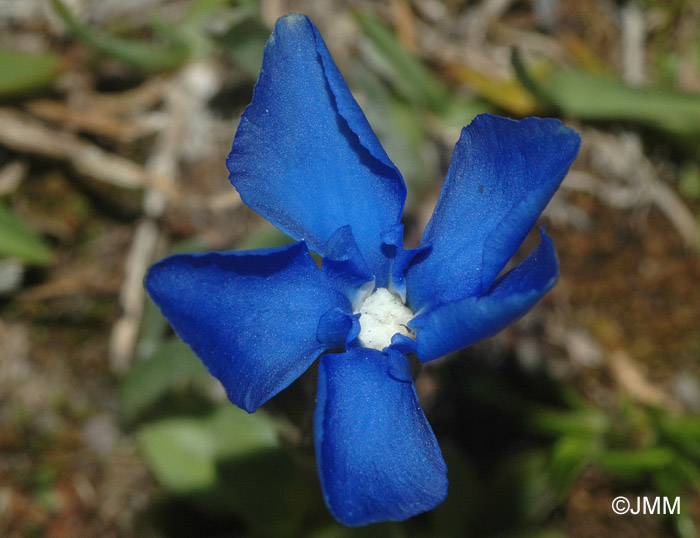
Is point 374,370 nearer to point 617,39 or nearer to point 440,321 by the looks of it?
point 440,321

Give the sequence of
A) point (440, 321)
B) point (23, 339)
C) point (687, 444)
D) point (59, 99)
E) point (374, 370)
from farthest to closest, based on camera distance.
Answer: point (59, 99), point (23, 339), point (687, 444), point (374, 370), point (440, 321)

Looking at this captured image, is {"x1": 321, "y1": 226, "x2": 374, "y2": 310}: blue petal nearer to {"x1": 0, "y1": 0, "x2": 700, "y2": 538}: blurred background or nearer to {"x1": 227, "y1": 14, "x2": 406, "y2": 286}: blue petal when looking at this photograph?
{"x1": 227, "y1": 14, "x2": 406, "y2": 286}: blue petal

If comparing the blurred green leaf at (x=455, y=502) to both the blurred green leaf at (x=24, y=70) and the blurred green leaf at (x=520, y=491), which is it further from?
the blurred green leaf at (x=24, y=70)

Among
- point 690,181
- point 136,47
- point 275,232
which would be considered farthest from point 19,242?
point 690,181

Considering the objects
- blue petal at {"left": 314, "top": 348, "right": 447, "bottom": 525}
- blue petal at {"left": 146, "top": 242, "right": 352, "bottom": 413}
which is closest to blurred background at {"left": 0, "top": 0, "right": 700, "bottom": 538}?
blue petal at {"left": 146, "top": 242, "right": 352, "bottom": 413}

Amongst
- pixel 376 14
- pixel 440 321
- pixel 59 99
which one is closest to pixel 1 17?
pixel 59 99

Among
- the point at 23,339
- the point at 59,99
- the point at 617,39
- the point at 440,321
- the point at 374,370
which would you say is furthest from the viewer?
the point at 617,39

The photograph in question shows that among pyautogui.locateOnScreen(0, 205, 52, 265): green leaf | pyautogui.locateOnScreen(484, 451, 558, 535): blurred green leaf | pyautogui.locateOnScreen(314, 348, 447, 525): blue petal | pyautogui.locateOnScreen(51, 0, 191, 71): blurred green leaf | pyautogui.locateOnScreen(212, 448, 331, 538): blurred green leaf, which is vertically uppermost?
pyautogui.locateOnScreen(51, 0, 191, 71): blurred green leaf

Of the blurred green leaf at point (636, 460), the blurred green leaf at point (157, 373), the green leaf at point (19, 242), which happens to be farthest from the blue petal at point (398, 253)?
the green leaf at point (19, 242)
